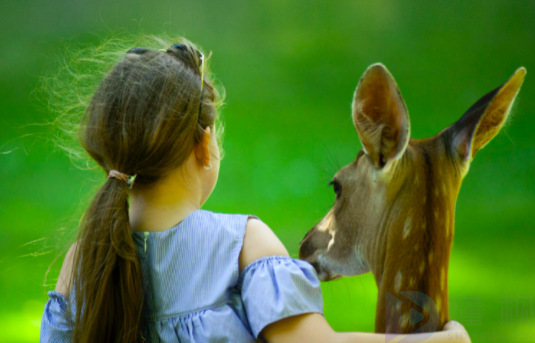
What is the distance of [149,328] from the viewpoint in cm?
80

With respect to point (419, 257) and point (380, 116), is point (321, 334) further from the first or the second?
point (380, 116)

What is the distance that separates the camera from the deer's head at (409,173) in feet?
2.47

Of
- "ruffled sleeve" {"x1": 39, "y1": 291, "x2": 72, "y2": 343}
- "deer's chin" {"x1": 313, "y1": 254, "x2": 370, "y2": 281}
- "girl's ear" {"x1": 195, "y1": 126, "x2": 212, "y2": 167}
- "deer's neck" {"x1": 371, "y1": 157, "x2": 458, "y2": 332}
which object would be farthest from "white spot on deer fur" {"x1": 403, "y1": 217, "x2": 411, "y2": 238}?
"ruffled sleeve" {"x1": 39, "y1": 291, "x2": 72, "y2": 343}

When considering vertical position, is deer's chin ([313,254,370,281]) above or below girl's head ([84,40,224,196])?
below

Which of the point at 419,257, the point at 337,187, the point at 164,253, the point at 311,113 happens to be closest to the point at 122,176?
the point at 164,253

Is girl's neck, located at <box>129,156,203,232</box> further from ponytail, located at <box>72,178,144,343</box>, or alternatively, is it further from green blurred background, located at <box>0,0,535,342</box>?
green blurred background, located at <box>0,0,535,342</box>

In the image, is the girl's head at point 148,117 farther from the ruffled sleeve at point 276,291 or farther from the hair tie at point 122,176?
the ruffled sleeve at point 276,291

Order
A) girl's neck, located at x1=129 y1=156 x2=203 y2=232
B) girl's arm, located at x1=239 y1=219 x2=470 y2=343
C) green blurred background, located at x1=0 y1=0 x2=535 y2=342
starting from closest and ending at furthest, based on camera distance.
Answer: girl's arm, located at x1=239 y1=219 x2=470 y2=343 < girl's neck, located at x1=129 y1=156 x2=203 y2=232 < green blurred background, located at x1=0 y1=0 x2=535 y2=342

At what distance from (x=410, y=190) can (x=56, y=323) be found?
59cm

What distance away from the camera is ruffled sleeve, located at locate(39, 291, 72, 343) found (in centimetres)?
81

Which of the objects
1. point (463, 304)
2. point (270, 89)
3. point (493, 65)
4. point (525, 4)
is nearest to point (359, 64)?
point (270, 89)

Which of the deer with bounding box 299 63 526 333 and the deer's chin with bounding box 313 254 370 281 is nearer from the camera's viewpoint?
the deer with bounding box 299 63 526 333

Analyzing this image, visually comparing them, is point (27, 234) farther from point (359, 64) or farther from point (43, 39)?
point (359, 64)

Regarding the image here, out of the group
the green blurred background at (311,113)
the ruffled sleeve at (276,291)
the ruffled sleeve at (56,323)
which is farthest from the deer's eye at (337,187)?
the green blurred background at (311,113)
